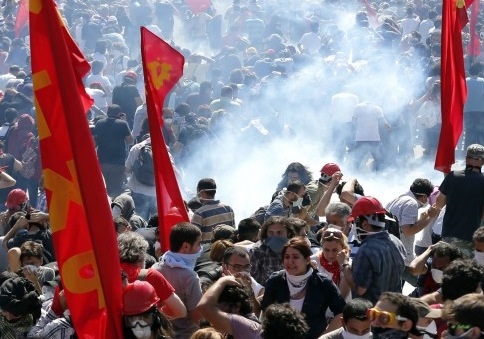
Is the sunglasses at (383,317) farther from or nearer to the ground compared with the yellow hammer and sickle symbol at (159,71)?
nearer to the ground

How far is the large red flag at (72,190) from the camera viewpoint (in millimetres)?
5672

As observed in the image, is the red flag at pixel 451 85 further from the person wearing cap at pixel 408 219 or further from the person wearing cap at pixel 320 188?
the person wearing cap at pixel 320 188

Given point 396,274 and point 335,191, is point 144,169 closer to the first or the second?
point 335,191

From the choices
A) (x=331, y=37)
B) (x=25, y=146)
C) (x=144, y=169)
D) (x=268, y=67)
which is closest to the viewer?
(x=144, y=169)

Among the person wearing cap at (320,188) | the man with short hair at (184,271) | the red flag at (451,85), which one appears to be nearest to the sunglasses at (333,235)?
the man with short hair at (184,271)

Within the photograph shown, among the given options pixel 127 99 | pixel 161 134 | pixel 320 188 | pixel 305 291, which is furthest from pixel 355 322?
pixel 127 99

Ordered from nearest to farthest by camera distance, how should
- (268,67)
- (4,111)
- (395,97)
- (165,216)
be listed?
1. (165,216)
2. (4,111)
3. (395,97)
4. (268,67)

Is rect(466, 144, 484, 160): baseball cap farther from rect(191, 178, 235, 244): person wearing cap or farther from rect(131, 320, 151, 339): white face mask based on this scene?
rect(131, 320, 151, 339): white face mask

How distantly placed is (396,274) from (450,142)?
2.66 metres

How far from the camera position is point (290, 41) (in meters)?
27.8

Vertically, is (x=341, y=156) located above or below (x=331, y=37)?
A: below

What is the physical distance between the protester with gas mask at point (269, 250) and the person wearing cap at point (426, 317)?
180 cm

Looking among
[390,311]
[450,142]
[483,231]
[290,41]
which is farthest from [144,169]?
[290,41]

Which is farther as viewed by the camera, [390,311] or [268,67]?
[268,67]
